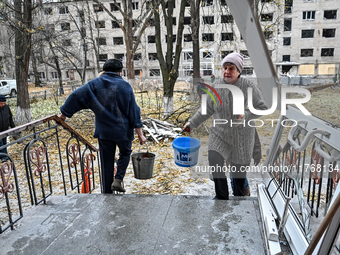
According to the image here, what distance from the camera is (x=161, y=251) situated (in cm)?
229

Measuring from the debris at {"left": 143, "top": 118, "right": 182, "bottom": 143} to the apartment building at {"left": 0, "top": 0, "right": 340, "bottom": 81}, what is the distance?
9.07ft

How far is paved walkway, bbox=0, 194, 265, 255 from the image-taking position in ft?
7.70

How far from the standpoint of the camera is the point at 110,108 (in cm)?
342

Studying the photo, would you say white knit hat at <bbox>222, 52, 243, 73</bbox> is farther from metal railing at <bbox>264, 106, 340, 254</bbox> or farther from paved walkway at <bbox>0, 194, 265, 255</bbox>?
paved walkway at <bbox>0, 194, 265, 255</bbox>

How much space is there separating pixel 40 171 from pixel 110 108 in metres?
1.13

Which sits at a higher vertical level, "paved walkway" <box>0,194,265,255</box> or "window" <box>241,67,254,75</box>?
"window" <box>241,67,254,75</box>

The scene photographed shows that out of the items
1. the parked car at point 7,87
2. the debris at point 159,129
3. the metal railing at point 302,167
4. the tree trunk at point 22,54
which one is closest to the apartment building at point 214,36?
the metal railing at point 302,167

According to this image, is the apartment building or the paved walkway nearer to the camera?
the paved walkway

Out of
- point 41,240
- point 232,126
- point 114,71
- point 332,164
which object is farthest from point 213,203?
point 114,71

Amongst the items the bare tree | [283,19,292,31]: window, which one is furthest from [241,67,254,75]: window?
[283,19,292,31]: window

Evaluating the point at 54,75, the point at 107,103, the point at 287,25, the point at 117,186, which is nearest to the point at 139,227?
the point at 117,186

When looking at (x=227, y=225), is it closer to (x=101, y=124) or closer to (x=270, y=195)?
(x=270, y=195)

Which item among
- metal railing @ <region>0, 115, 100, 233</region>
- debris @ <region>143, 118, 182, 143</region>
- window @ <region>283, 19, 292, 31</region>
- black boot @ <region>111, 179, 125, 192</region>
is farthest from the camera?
window @ <region>283, 19, 292, 31</region>

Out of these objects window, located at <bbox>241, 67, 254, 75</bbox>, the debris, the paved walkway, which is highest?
window, located at <bbox>241, 67, 254, 75</bbox>
